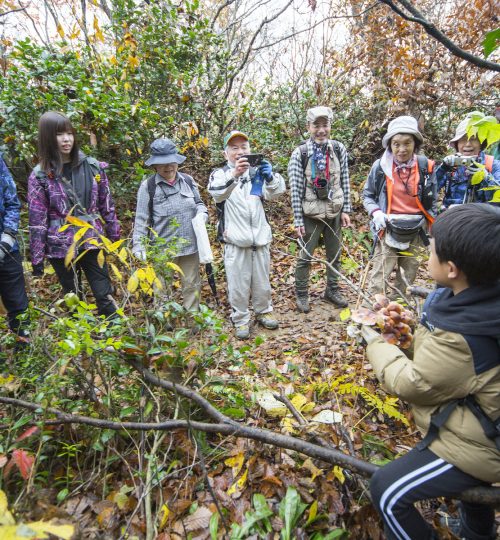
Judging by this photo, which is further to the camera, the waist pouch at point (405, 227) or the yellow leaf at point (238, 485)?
the waist pouch at point (405, 227)

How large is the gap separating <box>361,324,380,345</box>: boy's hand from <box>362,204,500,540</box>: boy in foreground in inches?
6.6

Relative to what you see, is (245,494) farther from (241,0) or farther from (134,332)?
(241,0)

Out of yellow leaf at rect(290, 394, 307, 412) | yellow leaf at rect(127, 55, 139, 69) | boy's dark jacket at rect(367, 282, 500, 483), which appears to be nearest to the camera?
boy's dark jacket at rect(367, 282, 500, 483)

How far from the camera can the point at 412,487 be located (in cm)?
155

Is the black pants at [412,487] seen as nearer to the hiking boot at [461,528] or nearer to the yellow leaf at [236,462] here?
the hiking boot at [461,528]

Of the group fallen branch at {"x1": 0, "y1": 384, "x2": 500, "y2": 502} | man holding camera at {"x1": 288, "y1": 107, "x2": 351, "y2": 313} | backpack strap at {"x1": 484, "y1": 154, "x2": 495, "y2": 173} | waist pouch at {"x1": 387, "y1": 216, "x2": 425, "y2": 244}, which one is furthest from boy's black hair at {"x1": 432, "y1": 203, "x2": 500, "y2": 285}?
man holding camera at {"x1": 288, "y1": 107, "x2": 351, "y2": 313}

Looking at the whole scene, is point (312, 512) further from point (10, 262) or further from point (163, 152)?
point (163, 152)

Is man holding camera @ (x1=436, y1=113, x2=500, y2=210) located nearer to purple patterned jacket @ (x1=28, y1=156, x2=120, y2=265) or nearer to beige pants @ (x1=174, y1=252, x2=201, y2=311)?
beige pants @ (x1=174, y1=252, x2=201, y2=311)

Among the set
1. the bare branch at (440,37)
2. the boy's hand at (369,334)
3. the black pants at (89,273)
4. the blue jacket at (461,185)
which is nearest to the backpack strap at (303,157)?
the blue jacket at (461,185)

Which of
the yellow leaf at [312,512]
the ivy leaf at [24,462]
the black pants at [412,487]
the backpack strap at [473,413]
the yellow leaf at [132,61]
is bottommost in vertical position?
the yellow leaf at [312,512]

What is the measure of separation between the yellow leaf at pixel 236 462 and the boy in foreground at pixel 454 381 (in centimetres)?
86

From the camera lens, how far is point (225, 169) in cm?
411

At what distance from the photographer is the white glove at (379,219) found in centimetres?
398

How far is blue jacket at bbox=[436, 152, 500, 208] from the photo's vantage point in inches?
149
